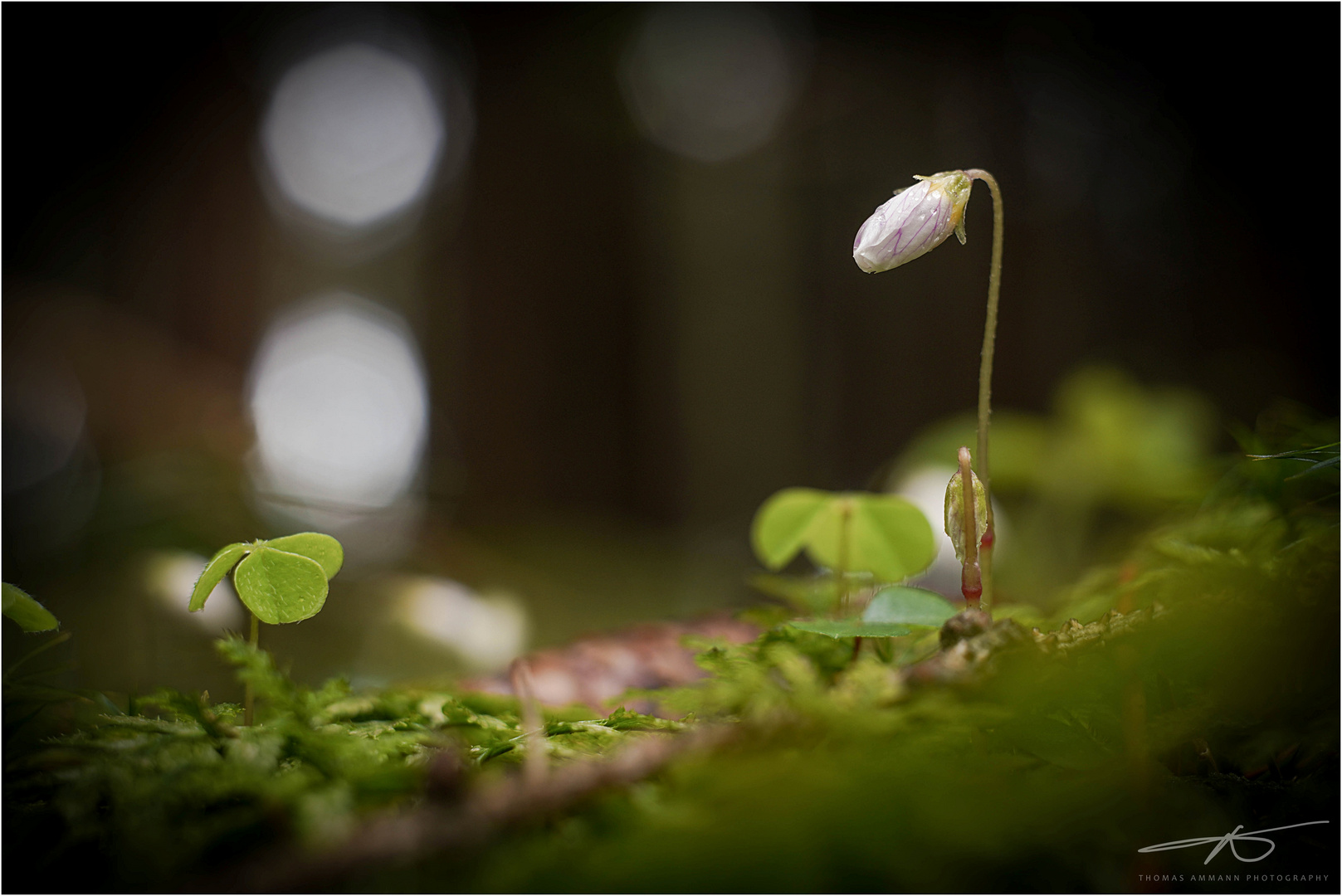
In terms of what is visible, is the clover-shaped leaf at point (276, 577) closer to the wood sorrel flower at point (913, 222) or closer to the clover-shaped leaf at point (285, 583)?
the clover-shaped leaf at point (285, 583)

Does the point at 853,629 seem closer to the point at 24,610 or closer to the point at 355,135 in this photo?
the point at 24,610

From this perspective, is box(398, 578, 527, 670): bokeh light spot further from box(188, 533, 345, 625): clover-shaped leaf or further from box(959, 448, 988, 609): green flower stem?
box(959, 448, 988, 609): green flower stem

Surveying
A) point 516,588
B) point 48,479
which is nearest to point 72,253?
point 48,479

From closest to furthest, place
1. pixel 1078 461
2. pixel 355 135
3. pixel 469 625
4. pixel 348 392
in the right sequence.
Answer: pixel 469 625 < pixel 1078 461 < pixel 348 392 < pixel 355 135

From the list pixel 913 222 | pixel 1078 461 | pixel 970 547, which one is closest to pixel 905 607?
pixel 970 547

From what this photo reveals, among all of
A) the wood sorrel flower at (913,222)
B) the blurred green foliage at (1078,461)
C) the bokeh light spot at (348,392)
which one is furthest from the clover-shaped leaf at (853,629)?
the bokeh light spot at (348,392)

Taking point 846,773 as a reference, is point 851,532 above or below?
above
